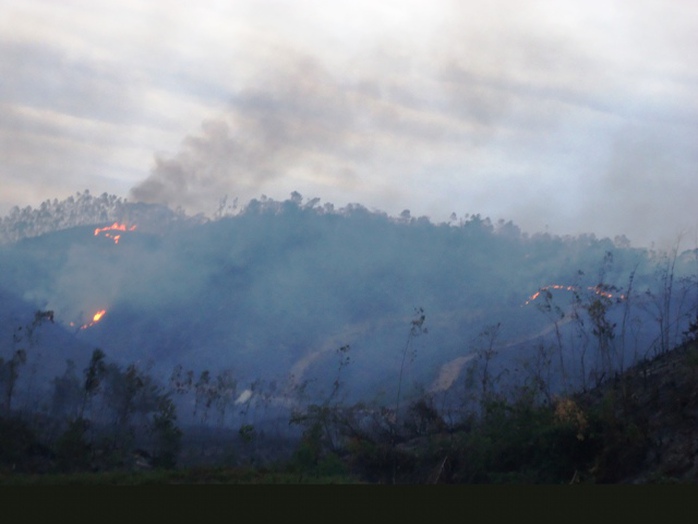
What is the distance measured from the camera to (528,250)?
118 metres

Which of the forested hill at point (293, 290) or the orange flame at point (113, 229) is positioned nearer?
the forested hill at point (293, 290)

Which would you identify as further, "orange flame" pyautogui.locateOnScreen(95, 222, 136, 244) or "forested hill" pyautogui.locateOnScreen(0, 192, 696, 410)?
"orange flame" pyautogui.locateOnScreen(95, 222, 136, 244)

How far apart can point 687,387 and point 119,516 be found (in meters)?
17.6

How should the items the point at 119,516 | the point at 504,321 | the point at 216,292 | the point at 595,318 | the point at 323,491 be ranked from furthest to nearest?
1. the point at 216,292
2. the point at 504,321
3. the point at 595,318
4. the point at 323,491
5. the point at 119,516

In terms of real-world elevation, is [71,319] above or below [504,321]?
below

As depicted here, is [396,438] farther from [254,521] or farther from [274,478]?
[254,521]

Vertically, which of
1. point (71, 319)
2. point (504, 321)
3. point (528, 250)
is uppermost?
point (528, 250)

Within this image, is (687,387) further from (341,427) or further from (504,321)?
(504,321)

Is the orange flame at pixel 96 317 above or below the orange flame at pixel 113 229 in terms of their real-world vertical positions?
below

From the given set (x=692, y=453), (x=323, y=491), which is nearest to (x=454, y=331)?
(x=692, y=453)

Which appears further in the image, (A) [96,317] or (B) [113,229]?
(B) [113,229]

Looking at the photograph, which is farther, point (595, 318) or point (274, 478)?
point (595, 318)

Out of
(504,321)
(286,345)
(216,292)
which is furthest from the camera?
(216,292)

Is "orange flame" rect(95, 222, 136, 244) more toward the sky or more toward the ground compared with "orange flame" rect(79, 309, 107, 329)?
more toward the sky
